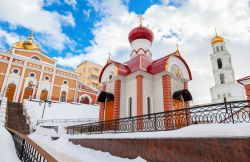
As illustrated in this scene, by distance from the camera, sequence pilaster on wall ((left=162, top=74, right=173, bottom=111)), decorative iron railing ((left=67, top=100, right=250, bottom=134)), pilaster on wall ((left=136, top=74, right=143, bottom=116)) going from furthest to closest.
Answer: pilaster on wall ((left=136, top=74, right=143, bottom=116)), pilaster on wall ((left=162, top=74, right=173, bottom=111)), decorative iron railing ((left=67, top=100, right=250, bottom=134))

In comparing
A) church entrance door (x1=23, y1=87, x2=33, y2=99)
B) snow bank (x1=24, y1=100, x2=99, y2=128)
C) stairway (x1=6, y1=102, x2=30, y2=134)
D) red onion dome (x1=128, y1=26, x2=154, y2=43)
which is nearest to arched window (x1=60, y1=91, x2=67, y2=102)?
church entrance door (x1=23, y1=87, x2=33, y2=99)

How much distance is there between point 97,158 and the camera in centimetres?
816

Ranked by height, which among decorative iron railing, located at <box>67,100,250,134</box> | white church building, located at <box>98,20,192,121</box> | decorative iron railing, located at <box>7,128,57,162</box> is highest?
white church building, located at <box>98,20,192,121</box>

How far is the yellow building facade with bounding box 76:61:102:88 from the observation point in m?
52.1

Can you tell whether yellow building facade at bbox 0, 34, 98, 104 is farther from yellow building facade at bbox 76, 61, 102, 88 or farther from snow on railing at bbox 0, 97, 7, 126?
yellow building facade at bbox 76, 61, 102, 88

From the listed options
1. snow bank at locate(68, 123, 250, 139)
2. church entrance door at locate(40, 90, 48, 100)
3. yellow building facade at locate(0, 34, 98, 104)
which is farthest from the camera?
church entrance door at locate(40, 90, 48, 100)

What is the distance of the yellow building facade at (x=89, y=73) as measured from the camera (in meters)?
52.1

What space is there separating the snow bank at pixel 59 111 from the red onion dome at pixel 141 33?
13.9 metres

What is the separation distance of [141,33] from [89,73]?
37634 millimetres

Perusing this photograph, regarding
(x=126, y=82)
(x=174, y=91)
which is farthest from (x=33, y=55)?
(x=174, y=91)

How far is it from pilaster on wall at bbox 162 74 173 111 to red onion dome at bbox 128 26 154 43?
20.1ft

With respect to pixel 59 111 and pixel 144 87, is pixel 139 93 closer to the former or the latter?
pixel 144 87

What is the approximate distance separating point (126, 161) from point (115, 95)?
7.04m

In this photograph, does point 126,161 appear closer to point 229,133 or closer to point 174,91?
point 229,133
